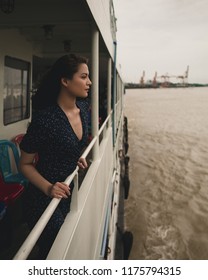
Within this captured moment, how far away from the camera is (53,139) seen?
1.79m

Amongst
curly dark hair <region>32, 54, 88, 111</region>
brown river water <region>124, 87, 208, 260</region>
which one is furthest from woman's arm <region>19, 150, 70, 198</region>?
brown river water <region>124, 87, 208, 260</region>

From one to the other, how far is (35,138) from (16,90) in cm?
410

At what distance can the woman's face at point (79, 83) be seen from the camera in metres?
1.95

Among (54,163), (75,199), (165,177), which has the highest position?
(54,163)

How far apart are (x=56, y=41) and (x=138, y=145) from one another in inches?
470

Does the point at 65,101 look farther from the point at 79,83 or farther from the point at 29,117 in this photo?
the point at 29,117

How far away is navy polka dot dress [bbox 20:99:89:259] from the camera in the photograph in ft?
5.77

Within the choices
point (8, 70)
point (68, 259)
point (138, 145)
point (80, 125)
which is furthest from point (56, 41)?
point (138, 145)

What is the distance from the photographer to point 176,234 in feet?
23.8

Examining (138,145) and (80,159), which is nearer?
(80,159)

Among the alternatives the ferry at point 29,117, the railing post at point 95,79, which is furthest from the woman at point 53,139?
the railing post at point 95,79

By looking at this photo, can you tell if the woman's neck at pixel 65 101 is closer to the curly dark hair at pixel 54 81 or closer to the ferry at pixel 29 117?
the curly dark hair at pixel 54 81
